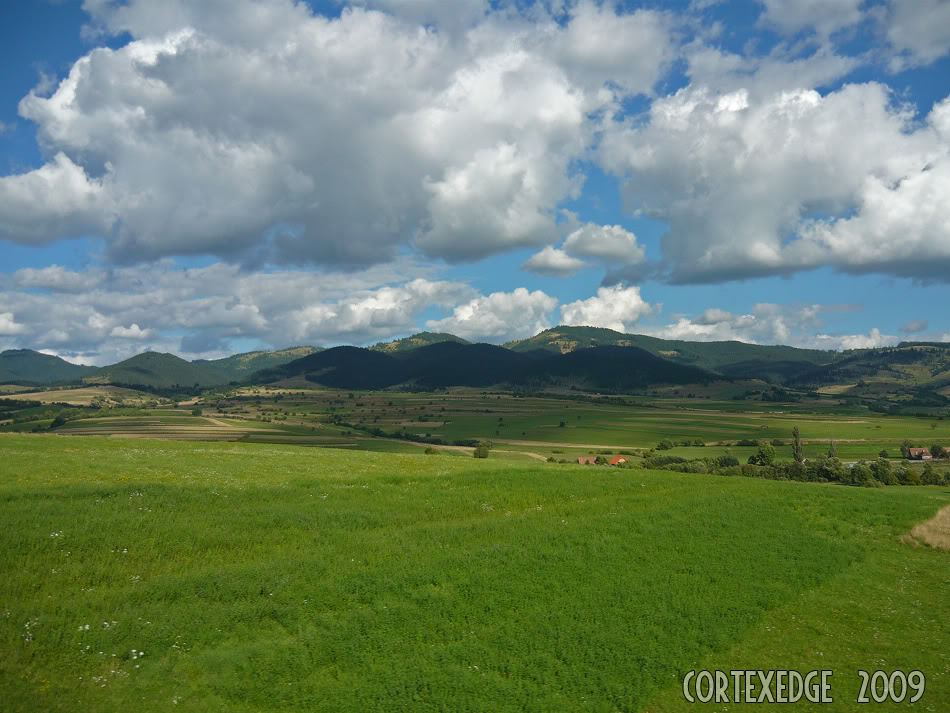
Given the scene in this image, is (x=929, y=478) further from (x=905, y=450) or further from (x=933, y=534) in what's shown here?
(x=905, y=450)

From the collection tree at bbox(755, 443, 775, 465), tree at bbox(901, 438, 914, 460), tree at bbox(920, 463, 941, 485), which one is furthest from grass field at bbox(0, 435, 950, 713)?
tree at bbox(901, 438, 914, 460)

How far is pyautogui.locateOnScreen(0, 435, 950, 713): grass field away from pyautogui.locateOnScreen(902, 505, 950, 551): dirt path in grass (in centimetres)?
62

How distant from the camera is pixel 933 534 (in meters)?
31.2

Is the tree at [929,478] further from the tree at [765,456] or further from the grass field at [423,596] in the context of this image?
the grass field at [423,596]

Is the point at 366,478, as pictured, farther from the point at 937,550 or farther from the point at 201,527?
the point at 937,550

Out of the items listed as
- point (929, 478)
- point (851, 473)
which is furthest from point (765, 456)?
point (929, 478)

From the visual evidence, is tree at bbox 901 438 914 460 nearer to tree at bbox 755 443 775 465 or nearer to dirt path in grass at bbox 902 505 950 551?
tree at bbox 755 443 775 465

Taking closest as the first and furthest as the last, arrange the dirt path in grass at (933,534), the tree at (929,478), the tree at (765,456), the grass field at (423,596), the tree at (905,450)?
the grass field at (423,596), the dirt path in grass at (933,534), the tree at (929,478), the tree at (765,456), the tree at (905,450)

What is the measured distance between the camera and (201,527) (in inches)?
999

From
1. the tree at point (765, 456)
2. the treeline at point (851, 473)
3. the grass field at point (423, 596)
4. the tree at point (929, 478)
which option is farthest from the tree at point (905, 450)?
the grass field at point (423, 596)

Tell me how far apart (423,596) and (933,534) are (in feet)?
94.1

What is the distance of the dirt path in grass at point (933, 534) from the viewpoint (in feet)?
99.6

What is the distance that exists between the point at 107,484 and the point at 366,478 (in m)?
14.8

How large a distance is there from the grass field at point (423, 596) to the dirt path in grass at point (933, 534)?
617mm
